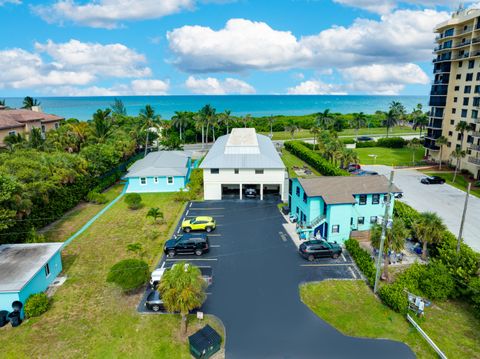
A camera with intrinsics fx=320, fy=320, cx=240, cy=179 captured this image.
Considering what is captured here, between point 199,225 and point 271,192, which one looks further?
point 271,192

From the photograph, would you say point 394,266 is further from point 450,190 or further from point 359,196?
point 450,190

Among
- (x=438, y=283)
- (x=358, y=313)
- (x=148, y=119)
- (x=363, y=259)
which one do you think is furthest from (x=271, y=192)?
(x=148, y=119)

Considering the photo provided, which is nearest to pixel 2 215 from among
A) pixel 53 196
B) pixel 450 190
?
pixel 53 196

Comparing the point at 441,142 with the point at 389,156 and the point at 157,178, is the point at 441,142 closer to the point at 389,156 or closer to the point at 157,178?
the point at 389,156

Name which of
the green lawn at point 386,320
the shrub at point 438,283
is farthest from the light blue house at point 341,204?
the shrub at point 438,283

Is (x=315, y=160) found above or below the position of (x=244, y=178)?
below

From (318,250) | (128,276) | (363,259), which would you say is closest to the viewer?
(128,276)

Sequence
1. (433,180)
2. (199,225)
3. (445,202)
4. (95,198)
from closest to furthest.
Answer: (199,225), (445,202), (95,198), (433,180)
